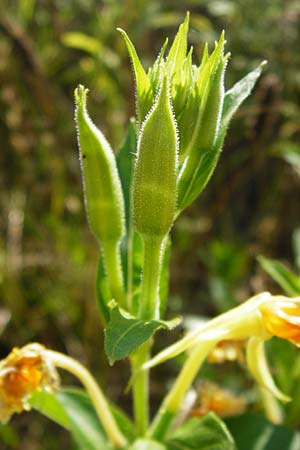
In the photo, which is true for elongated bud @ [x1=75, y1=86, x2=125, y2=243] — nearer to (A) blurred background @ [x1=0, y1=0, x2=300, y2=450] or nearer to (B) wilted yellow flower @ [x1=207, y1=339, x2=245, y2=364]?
(B) wilted yellow flower @ [x1=207, y1=339, x2=245, y2=364]

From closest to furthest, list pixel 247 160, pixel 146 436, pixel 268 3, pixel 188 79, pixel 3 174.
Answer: pixel 188 79 < pixel 146 436 < pixel 247 160 < pixel 268 3 < pixel 3 174

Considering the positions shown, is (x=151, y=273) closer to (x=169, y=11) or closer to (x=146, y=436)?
(x=146, y=436)

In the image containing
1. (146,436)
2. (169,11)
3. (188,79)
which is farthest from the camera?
(169,11)

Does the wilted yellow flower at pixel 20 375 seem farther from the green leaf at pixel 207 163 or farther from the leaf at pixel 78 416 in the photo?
the green leaf at pixel 207 163

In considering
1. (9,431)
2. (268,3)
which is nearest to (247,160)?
(268,3)

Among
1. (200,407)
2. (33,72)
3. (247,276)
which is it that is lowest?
(200,407)

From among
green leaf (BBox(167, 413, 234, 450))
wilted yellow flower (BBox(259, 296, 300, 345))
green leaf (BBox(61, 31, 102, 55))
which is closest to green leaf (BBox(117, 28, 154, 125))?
wilted yellow flower (BBox(259, 296, 300, 345))

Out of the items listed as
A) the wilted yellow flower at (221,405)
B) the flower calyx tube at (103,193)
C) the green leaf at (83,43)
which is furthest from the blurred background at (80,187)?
the flower calyx tube at (103,193)

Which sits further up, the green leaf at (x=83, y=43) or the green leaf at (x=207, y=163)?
the green leaf at (x=83, y=43)
